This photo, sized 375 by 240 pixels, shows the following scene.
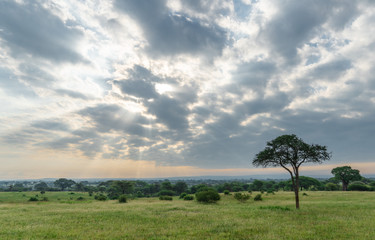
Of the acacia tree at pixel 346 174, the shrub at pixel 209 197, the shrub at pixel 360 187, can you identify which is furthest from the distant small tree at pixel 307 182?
the shrub at pixel 209 197

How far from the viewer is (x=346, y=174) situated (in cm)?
9338

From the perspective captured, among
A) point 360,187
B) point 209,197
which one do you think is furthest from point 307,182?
point 209,197

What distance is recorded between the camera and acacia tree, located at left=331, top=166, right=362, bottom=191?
301 ft

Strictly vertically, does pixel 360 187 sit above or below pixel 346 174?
below

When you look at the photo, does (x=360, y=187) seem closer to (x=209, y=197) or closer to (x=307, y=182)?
(x=307, y=182)

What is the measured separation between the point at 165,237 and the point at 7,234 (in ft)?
46.9

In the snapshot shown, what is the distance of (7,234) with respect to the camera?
16812 millimetres

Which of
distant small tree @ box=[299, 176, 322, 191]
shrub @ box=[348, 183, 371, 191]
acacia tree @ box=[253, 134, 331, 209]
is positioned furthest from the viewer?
distant small tree @ box=[299, 176, 322, 191]

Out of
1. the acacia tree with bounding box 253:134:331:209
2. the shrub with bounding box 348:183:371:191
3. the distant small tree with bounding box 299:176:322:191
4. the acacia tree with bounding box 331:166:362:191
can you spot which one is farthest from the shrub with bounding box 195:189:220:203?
the distant small tree with bounding box 299:176:322:191

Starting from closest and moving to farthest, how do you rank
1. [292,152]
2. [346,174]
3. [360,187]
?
1. [292,152]
2. [360,187]
3. [346,174]

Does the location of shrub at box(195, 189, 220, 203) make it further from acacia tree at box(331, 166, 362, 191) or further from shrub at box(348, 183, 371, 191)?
acacia tree at box(331, 166, 362, 191)

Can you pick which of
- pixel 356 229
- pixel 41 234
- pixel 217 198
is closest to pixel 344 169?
pixel 217 198

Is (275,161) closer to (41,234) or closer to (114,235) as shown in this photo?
(114,235)

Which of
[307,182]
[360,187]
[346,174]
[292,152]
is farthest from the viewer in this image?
[307,182]
